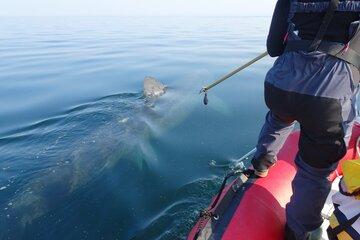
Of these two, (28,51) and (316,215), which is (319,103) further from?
(28,51)

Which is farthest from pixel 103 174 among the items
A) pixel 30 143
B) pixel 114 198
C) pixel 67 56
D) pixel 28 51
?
pixel 28 51

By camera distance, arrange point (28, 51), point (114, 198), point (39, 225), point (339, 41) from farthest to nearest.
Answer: point (28, 51) → point (114, 198) → point (39, 225) → point (339, 41)

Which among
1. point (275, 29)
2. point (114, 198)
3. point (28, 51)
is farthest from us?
point (28, 51)

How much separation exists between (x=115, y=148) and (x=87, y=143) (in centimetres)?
59

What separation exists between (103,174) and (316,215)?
3641 millimetres

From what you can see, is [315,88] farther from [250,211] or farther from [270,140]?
[250,211]

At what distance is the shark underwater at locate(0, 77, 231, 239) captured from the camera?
505cm

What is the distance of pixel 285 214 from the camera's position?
130 inches

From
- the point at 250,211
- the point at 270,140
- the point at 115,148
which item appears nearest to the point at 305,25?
the point at 270,140

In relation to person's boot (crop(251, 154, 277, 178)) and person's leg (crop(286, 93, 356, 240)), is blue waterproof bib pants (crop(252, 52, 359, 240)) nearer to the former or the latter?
person's leg (crop(286, 93, 356, 240))

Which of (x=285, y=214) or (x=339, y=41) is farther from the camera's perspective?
(x=285, y=214)

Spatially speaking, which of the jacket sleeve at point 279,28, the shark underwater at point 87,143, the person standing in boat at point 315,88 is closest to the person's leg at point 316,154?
the person standing in boat at point 315,88

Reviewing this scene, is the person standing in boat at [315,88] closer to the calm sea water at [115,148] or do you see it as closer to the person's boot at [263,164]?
the person's boot at [263,164]

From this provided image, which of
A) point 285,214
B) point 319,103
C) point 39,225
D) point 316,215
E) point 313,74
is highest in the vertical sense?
point 313,74
